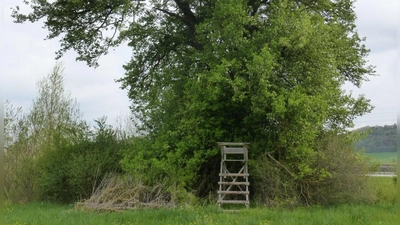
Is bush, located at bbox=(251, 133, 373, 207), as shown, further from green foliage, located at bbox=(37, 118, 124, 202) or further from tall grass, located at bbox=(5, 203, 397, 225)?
green foliage, located at bbox=(37, 118, 124, 202)

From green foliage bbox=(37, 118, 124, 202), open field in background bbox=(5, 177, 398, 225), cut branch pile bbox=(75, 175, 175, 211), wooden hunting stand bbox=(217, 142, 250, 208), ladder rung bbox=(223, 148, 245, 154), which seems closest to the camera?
open field in background bbox=(5, 177, 398, 225)

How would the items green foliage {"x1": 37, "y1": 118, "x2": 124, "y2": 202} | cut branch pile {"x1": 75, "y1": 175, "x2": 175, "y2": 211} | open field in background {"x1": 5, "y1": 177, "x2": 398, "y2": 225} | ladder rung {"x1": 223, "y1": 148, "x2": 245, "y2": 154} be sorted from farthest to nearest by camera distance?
green foliage {"x1": 37, "y1": 118, "x2": 124, "y2": 202} < ladder rung {"x1": 223, "y1": 148, "x2": 245, "y2": 154} < cut branch pile {"x1": 75, "y1": 175, "x2": 175, "y2": 211} < open field in background {"x1": 5, "y1": 177, "x2": 398, "y2": 225}

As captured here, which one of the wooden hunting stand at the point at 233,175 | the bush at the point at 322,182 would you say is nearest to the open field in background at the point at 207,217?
the bush at the point at 322,182

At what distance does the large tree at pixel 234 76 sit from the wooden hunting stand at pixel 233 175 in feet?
2.31

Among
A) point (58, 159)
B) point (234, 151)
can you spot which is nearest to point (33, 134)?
point (58, 159)

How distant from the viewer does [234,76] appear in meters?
14.6

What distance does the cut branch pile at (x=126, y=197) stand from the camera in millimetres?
12789

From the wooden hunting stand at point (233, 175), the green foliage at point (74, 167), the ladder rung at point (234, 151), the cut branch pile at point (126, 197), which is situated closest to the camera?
the cut branch pile at point (126, 197)

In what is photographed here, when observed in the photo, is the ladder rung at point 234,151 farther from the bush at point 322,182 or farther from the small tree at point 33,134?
the small tree at point 33,134

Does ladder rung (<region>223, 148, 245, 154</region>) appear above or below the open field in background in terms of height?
above

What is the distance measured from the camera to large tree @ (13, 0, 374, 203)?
13922 mm

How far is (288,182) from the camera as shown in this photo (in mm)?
13602

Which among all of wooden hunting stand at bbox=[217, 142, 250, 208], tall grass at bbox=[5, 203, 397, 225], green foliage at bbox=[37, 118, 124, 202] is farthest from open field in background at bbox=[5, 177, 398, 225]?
green foliage at bbox=[37, 118, 124, 202]

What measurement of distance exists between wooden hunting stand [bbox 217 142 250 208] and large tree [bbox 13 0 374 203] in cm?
71
